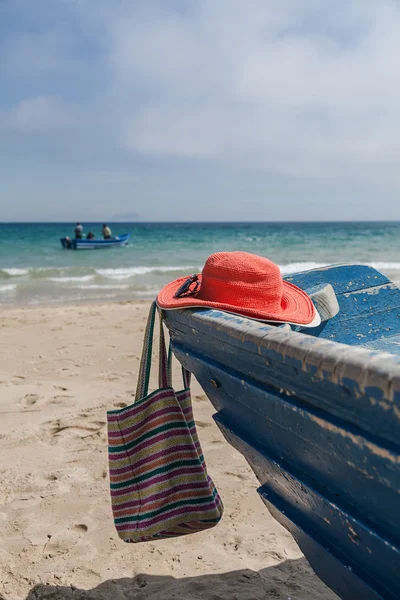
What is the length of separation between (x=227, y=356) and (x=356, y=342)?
130 cm

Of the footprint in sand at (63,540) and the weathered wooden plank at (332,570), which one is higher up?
the weathered wooden plank at (332,570)

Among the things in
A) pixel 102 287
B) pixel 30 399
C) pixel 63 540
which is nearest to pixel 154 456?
pixel 63 540

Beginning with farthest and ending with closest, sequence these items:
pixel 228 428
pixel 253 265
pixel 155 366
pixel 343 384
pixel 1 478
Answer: pixel 155 366
pixel 1 478
pixel 253 265
pixel 228 428
pixel 343 384

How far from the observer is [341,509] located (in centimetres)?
125

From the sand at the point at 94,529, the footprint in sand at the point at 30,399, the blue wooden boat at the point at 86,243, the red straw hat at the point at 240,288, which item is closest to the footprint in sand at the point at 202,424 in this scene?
the sand at the point at 94,529

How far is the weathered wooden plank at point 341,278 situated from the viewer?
2.64 m

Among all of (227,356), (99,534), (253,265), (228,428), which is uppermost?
(253,265)

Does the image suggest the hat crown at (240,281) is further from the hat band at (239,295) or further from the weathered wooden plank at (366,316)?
the weathered wooden plank at (366,316)

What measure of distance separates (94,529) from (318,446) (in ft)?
5.91

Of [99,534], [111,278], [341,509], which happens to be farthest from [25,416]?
[111,278]

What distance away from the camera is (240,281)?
188 centimetres

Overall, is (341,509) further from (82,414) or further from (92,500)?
(82,414)

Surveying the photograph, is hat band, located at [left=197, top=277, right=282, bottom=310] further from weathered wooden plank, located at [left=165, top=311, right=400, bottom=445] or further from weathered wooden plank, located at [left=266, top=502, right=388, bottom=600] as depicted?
weathered wooden plank, located at [left=266, top=502, right=388, bottom=600]

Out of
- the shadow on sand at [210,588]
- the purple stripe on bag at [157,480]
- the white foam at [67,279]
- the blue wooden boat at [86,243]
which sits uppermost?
the purple stripe on bag at [157,480]
